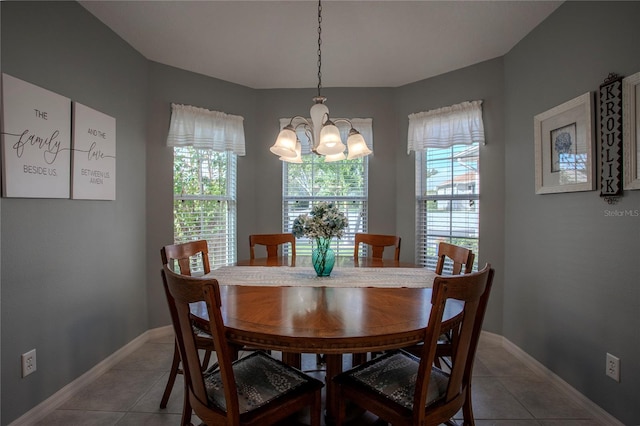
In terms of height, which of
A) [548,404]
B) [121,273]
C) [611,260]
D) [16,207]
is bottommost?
[548,404]

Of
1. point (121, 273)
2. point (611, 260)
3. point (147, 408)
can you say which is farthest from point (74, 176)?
point (611, 260)

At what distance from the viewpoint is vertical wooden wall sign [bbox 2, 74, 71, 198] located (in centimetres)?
164

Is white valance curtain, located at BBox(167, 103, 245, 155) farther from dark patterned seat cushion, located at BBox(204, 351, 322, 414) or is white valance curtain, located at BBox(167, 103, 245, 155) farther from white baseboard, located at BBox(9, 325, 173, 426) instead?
dark patterned seat cushion, located at BBox(204, 351, 322, 414)

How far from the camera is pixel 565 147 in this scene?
6.88 ft

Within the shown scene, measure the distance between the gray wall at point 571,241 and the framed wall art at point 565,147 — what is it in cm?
7

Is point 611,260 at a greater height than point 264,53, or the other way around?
point 264,53

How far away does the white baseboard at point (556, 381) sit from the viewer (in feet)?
5.83

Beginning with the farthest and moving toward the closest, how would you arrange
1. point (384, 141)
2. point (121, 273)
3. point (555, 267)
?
point (384, 141)
point (121, 273)
point (555, 267)

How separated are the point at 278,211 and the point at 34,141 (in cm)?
208

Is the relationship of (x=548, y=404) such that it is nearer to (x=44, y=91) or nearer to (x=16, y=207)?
(x=16, y=207)

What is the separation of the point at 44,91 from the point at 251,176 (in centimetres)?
183

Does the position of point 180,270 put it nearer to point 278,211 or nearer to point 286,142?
point 286,142

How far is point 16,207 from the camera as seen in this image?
5.58 ft

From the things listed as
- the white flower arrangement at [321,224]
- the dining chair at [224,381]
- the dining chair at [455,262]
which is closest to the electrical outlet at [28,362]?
the dining chair at [224,381]
